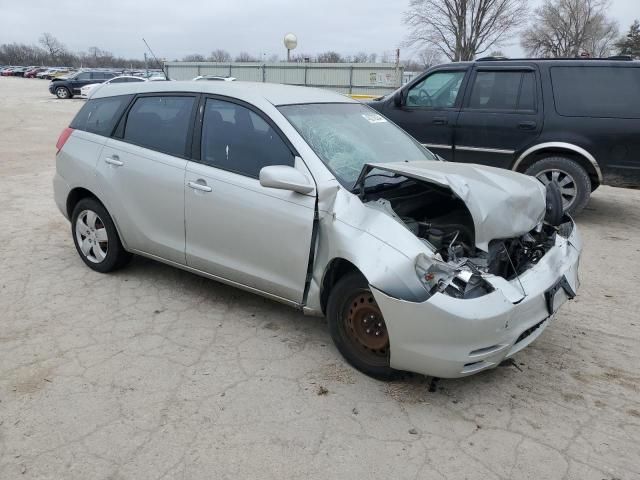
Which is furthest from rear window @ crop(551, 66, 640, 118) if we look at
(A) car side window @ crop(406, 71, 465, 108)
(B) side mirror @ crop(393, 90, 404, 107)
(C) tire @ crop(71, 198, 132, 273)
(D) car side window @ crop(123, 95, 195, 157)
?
(C) tire @ crop(71, 198, 132, 273)

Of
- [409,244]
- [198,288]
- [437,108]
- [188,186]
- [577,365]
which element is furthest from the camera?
[437,108]

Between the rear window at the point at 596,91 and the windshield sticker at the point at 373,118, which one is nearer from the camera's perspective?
the windshield sticker at the point at 373,118

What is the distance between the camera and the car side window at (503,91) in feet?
21.9

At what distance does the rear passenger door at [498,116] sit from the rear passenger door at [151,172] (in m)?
4.26

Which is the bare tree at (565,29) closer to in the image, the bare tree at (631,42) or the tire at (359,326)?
the bare tree at (631,42)

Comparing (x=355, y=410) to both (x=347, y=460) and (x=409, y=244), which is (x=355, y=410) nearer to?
(x=347, y=460)

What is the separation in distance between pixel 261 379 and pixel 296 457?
70 cm

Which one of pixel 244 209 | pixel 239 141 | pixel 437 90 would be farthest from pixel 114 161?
pixel 437 90

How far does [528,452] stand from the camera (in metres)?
2.59

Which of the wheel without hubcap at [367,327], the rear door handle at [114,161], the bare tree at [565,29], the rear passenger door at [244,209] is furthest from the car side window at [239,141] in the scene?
the bare tree at [565,29]

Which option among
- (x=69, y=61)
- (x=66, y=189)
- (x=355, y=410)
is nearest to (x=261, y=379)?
(x=355, y=410)

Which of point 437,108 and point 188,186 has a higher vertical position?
point 437,108

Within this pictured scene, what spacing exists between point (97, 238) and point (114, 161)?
76 centimetres

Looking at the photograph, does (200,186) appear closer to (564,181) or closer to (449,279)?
(449,279)
